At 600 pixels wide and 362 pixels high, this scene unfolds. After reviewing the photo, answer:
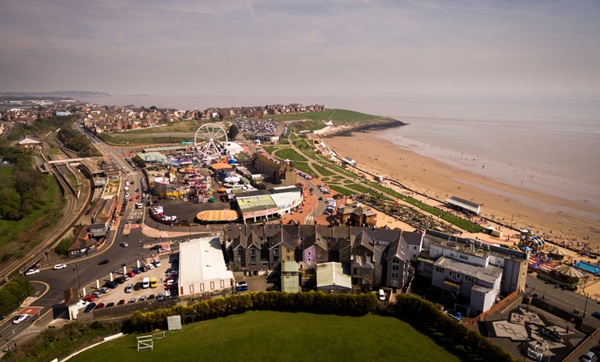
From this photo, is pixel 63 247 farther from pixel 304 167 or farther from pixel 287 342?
pixel 304 167

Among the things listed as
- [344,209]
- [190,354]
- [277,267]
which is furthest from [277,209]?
[190,354]

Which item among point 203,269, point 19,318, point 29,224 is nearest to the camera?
point 19,318

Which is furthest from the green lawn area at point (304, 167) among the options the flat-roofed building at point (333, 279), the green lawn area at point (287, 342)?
the green lawn area at point (287, 342)

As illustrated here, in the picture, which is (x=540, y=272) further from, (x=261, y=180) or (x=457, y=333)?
(x=261, y=180)

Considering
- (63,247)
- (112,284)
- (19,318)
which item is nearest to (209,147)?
(63,247)

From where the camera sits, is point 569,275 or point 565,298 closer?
point 565,298

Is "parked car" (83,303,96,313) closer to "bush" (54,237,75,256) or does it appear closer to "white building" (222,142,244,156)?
"bush" (54,237,75,256)
